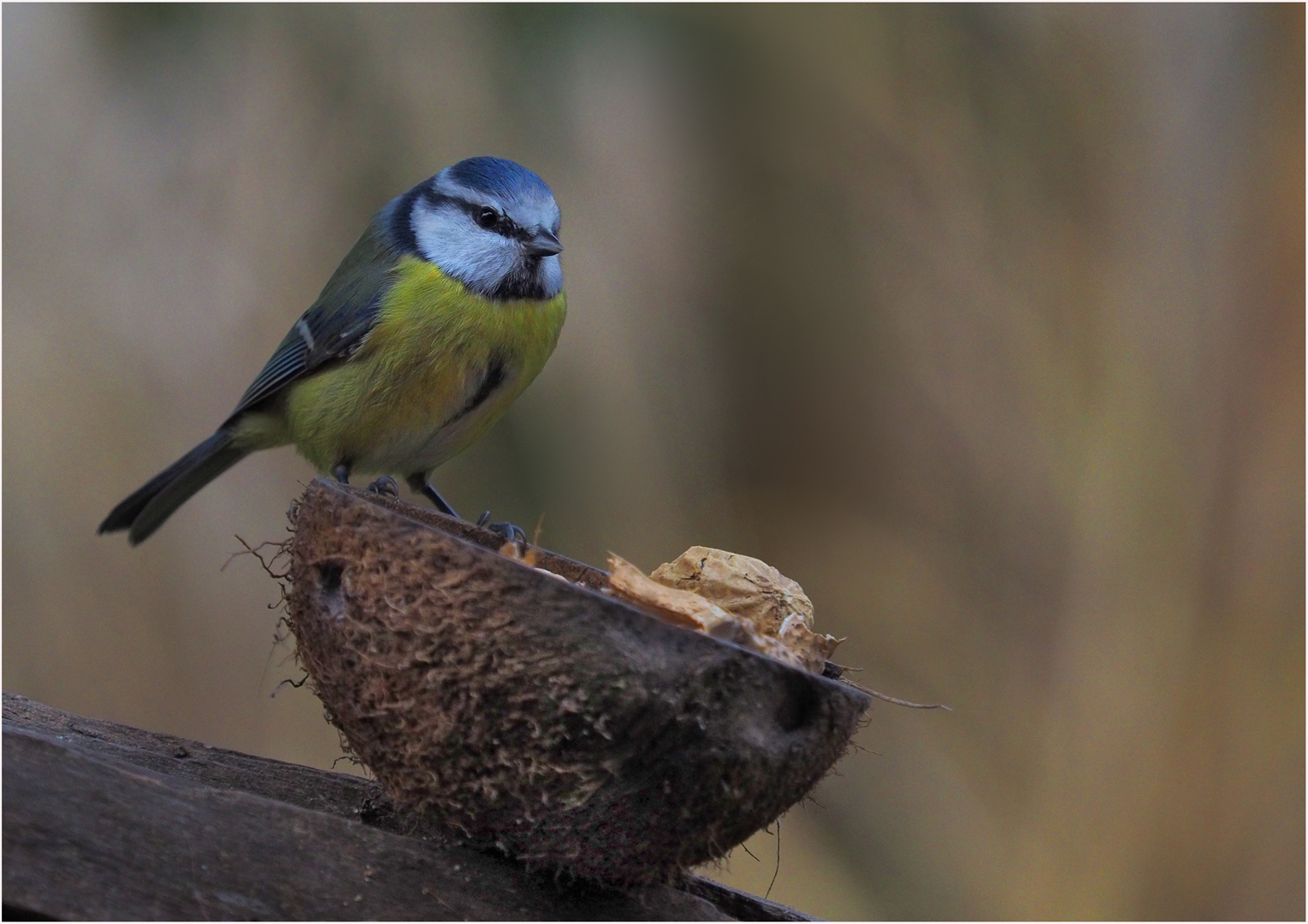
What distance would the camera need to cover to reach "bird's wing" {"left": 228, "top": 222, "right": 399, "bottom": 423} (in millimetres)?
2004

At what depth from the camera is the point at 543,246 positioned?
1970 millimetres

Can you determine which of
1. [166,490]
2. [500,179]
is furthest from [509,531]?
[166,490]

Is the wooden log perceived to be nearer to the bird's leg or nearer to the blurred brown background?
the bird's leg

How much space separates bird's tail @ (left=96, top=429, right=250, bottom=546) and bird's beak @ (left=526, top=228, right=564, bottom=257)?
86cm

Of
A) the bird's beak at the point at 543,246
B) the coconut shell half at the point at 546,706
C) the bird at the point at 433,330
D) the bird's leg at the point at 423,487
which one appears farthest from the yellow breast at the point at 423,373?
the coconut shell half at the point at 546,706

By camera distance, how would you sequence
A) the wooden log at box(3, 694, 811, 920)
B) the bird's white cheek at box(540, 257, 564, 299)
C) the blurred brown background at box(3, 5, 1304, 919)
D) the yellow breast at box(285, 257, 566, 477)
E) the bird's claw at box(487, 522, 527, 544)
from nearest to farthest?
the wooden log at box(3, 694, 811, 920) → the bird's claw at box(487, 522, 527, 544) → the yellow breast at box(285, 257, 566, 477) → the bird's white cheek at box(540, 257, 564, 299) → the blurred brown background at box(3, 5, 1304, 919)

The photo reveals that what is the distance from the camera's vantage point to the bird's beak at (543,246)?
1.96 meters

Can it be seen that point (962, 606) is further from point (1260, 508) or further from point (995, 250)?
point (995, 250)

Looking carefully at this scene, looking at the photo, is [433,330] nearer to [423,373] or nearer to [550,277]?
[423,373]

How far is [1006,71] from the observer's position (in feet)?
10.4

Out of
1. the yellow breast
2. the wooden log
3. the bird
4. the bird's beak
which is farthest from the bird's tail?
the wooden log

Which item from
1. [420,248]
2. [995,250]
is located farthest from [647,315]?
[420,248]

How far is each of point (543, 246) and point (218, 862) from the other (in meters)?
1.26

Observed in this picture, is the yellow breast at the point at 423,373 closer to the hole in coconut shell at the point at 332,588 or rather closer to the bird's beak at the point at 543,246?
the bird's beak at the point at 543,246
